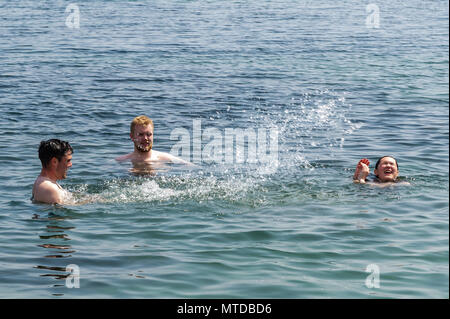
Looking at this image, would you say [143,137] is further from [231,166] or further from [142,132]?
[231,166]

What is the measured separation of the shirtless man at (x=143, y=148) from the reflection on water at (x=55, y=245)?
306 centimetres

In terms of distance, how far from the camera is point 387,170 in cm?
1248

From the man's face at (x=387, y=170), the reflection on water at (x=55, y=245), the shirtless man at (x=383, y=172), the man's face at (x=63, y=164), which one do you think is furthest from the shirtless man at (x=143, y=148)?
the man's face at (x=387, y=170)

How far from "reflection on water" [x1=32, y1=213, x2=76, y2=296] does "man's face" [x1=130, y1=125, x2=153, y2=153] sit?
3069 mm

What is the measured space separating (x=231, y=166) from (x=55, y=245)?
517 cm

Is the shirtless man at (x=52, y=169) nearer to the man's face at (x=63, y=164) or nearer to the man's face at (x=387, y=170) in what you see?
the man's face at (x=63, y=164)

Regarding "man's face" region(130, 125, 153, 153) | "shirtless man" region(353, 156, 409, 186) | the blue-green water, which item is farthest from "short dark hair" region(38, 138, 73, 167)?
"shirtless man" region(353, 156, 409, 186)

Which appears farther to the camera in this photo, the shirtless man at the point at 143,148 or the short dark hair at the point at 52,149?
the shirtless man at the point at 143,148

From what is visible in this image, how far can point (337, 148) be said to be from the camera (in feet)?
50.7

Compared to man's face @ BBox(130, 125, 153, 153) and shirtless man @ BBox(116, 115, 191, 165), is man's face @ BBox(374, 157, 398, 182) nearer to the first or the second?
shirtless man @ BBox(116, 115, 191, 165)

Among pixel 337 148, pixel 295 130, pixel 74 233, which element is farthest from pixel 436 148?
pixel 74 233

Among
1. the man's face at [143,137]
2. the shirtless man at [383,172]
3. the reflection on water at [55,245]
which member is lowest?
the reflection on water at [55,245]

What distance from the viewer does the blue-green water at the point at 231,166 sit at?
859cm
